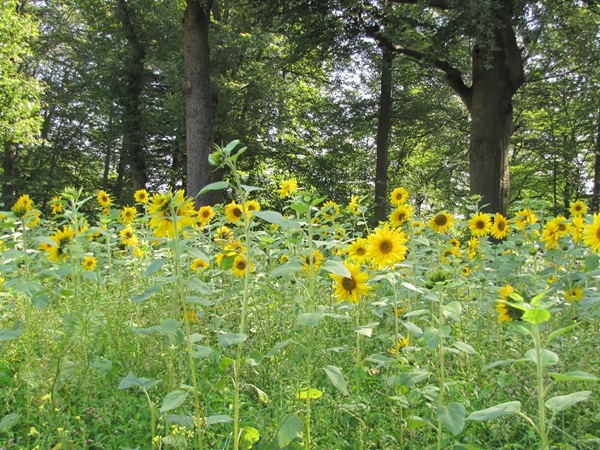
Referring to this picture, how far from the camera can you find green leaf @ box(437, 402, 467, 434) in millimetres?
1274

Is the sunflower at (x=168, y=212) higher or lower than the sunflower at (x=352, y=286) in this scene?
higher

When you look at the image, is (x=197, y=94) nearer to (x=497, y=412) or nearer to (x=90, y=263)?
(x=90, y=263)

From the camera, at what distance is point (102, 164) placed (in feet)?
73.9

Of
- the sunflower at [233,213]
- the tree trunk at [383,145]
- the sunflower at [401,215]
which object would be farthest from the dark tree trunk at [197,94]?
the sunflower at [401,215]

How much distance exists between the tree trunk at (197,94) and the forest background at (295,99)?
3cm

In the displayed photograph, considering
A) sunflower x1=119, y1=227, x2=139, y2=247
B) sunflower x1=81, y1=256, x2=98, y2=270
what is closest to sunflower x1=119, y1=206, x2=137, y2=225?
sunflower x1=119, y1=227, x2=139, y2=247

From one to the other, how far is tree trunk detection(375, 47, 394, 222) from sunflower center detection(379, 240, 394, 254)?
10788 mm

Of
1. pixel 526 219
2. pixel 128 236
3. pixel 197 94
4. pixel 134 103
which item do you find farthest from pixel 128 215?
pixel 134 103

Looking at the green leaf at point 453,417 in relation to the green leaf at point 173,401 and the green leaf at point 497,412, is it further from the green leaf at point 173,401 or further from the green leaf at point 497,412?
the green leaf at point 173,401

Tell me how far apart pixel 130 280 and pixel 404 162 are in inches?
673

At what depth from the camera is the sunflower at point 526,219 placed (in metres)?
3.49

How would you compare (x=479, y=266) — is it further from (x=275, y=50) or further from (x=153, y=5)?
(x=153, y=5)

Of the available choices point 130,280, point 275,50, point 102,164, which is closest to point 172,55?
point 275,50

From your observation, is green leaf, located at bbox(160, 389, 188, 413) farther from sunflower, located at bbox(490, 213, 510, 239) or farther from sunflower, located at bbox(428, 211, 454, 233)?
sunflower, located at bbox(490, 213, 510, 239)
